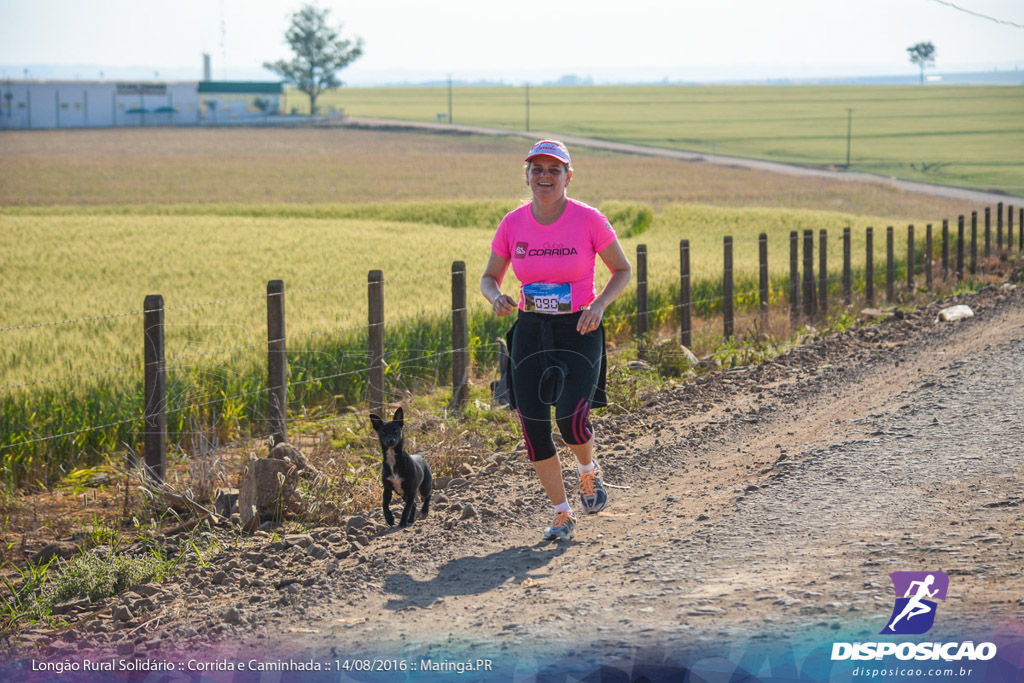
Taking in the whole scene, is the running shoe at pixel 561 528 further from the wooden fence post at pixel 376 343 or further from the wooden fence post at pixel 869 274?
the wooden fence post at pixel 869 274

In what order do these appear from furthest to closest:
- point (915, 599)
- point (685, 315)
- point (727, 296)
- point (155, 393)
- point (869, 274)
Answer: point (869, 274) < point (727, 296) < point (685, 315) < point (155, 393) < point (915, 599)

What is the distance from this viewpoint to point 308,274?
18.8 m

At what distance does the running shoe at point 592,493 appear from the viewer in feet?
20.1

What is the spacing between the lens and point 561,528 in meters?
5.86

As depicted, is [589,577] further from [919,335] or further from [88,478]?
[919,335]

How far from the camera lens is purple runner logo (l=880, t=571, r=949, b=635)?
4.06m

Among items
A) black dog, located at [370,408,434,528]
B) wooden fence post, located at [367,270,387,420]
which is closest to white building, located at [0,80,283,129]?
wooden fence post, located at [367,270,387,420]

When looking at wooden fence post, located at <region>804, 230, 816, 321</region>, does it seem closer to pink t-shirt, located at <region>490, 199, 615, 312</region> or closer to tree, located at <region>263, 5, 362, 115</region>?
pink t-shirt, located at <region>490, 199, 615, 312</region>

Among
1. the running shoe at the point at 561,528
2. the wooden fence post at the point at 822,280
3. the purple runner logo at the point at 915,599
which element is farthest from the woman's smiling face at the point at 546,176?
the wooden fence post at the point at 822,280

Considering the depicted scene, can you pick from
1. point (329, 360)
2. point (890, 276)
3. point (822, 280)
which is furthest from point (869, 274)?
point (329, 360)

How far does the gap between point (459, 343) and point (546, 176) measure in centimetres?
474

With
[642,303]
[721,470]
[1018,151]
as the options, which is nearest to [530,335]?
[721,470]

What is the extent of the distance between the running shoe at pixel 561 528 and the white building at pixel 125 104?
324 feet

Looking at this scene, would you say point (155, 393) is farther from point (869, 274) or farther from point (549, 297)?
point (869, 274)
